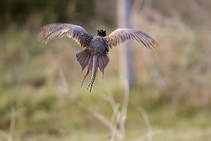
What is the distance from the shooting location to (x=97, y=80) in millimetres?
10359

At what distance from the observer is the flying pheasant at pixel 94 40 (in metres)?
3.29

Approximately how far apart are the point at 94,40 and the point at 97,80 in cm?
693

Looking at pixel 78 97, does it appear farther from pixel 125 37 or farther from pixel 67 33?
pixel 125 37

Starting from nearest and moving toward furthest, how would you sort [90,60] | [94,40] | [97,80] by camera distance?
[90,60] → [94,40] → [97,80]

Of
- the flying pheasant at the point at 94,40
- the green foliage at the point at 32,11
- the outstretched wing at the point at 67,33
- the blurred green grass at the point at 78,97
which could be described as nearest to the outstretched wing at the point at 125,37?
the flying pheasant at the point at 94,40

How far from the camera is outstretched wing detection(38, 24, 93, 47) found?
3.49 metres

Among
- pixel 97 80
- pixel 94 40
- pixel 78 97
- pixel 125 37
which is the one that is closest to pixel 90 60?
pixel 94 40

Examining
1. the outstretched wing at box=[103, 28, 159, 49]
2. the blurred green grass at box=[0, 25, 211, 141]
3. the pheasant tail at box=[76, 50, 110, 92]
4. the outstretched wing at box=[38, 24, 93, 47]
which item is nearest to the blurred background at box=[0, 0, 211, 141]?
the blurred green grass at box=[0, 25, 211, 141]

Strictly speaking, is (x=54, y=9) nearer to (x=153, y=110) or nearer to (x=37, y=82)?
(x=37, y=82)

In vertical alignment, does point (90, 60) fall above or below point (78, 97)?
below

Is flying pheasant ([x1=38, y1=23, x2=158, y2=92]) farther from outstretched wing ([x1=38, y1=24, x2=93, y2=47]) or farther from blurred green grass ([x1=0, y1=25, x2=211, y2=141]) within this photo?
blurred green grass ([x1=0, y1=25, x2=211, y2=141])

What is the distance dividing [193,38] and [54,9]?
14.4 ft

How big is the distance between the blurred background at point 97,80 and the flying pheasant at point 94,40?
464cm

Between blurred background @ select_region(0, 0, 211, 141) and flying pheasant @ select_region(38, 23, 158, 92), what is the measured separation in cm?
464
